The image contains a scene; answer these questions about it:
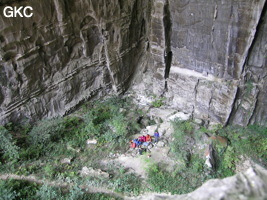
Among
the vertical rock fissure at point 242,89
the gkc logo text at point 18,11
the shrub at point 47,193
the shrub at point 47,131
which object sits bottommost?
the shrub at point 47,193

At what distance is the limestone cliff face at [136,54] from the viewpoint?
821 centimetres

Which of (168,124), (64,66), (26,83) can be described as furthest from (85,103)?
(168,124)

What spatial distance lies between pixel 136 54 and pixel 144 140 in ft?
14.7

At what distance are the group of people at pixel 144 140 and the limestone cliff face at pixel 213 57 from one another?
237 cm

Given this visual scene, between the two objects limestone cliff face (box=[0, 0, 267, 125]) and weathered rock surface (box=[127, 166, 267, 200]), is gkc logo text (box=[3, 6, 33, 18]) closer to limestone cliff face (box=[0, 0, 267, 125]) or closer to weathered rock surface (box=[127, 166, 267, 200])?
limestone cliff face (box=[0, 0, 267, 125])

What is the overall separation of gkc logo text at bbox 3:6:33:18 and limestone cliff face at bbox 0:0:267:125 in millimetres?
132

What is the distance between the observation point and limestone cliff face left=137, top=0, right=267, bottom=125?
8.31 metres

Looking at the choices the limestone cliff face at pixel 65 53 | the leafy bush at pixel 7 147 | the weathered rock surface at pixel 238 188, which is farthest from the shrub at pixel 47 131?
the weathered rock surface at pixel 238 188

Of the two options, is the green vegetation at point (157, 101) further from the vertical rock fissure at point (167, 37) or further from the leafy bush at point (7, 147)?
A: the leafy bush at point (7, 147)

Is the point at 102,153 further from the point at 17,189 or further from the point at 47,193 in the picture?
the point at 17,189

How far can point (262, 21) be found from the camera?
7957 mm

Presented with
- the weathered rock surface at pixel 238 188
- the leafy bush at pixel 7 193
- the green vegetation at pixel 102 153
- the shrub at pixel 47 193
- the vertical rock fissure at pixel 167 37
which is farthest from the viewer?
the vertical rock fissure at pixel 167 37

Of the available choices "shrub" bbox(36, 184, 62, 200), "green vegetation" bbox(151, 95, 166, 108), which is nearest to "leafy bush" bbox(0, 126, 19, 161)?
"shrub" bbox(36, 184, 62, 200)

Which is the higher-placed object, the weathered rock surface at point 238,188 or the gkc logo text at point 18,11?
the gkc logo text at point 18,11
